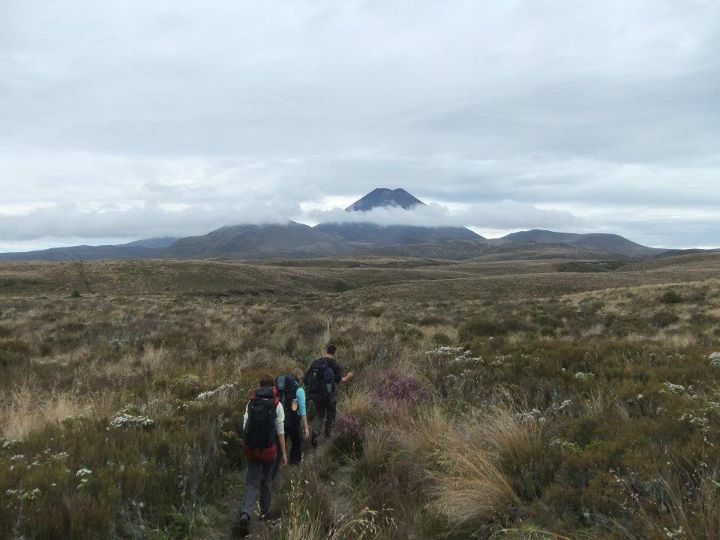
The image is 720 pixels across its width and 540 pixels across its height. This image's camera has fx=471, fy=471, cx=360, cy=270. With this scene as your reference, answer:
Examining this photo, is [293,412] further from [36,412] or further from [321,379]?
[36,412]

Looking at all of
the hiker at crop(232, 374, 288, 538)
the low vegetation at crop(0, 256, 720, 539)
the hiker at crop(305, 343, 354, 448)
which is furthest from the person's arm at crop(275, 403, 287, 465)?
the hiker at crop(305, 343, 354, 448)

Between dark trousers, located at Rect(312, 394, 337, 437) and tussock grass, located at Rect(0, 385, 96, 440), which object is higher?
tussock grass, located at Rect(0, 385, 96, 440)

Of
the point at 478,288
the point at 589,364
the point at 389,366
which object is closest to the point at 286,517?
the point at 389,366

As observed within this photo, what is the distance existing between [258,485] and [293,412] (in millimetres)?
1363

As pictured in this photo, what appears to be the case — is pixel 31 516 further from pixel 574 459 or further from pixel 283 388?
pixel 574 459

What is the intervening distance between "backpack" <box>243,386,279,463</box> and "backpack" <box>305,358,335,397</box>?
2.20 meters

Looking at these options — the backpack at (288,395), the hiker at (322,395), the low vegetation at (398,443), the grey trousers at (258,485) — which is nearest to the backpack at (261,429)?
the grey trousers at (258,485)

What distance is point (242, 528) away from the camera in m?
5.04

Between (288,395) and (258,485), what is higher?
(288,395)

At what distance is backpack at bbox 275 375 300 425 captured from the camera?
6.76 m

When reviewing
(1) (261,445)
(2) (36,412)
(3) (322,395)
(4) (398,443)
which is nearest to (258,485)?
(1) (261,445)

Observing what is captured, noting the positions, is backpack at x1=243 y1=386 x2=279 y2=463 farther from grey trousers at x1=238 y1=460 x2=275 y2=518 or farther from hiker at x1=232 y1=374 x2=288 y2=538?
grey trousers at x1=238 y1=460 x2=275 y2=518

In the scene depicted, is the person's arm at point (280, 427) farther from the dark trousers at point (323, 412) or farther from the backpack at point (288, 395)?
the dark trousers at point (323, 412)

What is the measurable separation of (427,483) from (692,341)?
10.2m
